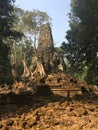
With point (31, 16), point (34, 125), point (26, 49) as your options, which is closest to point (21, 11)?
point (31, 16)

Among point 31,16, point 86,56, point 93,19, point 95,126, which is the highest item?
point 31,16

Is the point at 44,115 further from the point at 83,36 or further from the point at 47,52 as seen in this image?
the point at 47,52

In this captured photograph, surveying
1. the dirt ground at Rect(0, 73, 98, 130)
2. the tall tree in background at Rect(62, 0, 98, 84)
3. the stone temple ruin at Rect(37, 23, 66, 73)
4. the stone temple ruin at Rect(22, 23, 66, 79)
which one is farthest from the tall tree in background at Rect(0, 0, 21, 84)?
the stone temple ruin at Rect(37, 23, 66, 73)

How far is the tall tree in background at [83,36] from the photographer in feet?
74.6

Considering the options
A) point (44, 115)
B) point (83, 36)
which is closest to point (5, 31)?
point (44, 115)

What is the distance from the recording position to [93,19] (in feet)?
74.0

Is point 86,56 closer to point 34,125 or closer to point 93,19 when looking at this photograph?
point 93,19

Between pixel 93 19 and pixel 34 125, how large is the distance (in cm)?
1225

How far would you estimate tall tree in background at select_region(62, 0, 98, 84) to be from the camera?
74.6 feet

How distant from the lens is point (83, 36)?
24703mm

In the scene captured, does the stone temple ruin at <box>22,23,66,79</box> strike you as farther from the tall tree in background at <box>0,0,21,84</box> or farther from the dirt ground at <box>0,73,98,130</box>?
the dirt ground at <box>0,73,98,130</box>

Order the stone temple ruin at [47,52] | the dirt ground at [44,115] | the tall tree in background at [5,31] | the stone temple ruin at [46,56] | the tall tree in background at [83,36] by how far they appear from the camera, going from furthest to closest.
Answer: the stone temple ruin at [47,52]
the stone temple ruin at [46,56]
the tall tree in background at [83,36]
the tall tree in background at [5,31]
the dirt ground at [44,115]

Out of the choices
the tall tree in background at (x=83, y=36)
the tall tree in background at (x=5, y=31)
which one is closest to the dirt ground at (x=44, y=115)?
the tall tree in background at (x=5, y=31)

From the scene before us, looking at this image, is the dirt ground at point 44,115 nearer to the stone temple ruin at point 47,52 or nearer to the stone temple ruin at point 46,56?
the stone temple ruin at point 46,56
